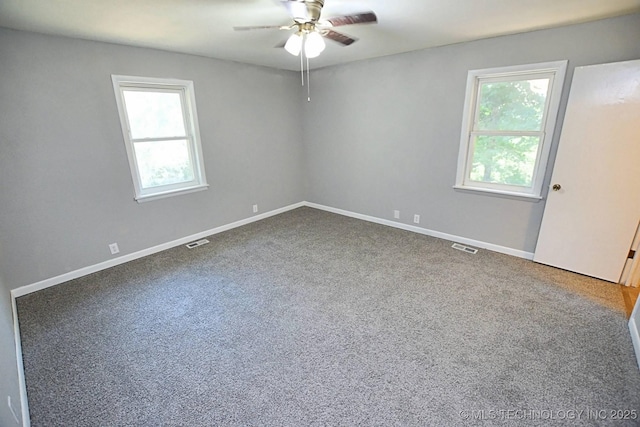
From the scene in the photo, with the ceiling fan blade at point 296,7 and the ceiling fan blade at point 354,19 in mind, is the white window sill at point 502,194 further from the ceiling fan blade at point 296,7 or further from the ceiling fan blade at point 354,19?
the ceiling fan blade at point 296,7

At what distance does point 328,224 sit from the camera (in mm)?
4559

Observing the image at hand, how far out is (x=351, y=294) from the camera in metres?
2.72

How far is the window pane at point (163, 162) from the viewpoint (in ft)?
11.4

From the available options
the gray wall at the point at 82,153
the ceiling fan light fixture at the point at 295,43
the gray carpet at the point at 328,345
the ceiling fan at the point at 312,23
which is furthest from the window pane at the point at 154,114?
the ceiling fan light fixture at the point at 295,43

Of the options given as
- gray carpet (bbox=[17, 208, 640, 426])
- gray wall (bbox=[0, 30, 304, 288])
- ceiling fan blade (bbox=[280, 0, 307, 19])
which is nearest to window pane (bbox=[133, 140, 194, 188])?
gray wall (bbox=[0, 30, 304, 288])

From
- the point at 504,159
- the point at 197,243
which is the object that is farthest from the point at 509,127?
the point at 197,243

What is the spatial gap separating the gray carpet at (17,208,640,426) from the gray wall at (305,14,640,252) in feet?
2.07

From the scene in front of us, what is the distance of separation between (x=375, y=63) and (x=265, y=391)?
159 inches

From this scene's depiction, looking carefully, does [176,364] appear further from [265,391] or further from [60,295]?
[60,295]

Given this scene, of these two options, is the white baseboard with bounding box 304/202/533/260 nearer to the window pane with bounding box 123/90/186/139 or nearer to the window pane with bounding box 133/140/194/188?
the window pane with bounding box 133/140/194/188

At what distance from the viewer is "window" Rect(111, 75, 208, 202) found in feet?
10.7

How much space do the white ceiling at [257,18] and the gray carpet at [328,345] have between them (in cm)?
238

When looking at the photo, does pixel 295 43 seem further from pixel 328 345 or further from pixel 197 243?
pixel 197 243

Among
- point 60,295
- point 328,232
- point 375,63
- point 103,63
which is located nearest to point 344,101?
point 375,63
